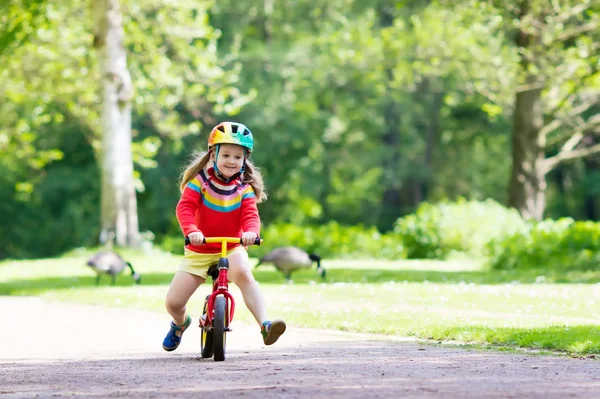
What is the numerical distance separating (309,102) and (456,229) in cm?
1798

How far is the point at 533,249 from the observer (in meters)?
22.4

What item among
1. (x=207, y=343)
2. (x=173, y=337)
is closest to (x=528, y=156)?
(x=173, y=337)

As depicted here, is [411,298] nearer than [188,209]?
No

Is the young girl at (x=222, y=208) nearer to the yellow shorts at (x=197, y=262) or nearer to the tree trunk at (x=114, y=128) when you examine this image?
the yellow shorts at (x=197, y=262)

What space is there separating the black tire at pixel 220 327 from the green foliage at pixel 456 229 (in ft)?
59.5

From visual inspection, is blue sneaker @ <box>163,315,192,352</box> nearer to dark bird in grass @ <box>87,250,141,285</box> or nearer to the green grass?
the green grass

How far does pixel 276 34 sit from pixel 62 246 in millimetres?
13135

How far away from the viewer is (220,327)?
7902 mm

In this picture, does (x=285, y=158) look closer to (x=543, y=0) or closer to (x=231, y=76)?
(x=231, y=76)

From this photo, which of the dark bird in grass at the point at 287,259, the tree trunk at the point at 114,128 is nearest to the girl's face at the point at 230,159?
the dark bird in grass at the point at 287,259

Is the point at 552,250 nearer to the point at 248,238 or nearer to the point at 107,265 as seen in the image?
the point at 107,265

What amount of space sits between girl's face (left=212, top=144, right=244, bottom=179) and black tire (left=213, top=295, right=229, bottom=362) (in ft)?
3.14

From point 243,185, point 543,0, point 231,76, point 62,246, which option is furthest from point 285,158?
point 243,185

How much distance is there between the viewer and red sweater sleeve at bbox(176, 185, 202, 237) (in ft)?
26.4
